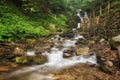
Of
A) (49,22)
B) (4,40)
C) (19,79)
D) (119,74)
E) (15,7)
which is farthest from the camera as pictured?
(49,22)

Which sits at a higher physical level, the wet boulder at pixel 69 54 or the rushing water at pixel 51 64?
the wet boulder at pixel 69 54

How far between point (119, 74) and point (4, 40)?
7.43m

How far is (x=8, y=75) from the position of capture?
7188 mm

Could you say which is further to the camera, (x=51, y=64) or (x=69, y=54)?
(x=69, y=54)

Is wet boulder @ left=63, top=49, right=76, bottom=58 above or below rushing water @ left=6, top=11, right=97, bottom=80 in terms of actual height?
above

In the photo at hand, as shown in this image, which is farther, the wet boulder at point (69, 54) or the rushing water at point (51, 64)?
the wet boulder at point (69, 54)

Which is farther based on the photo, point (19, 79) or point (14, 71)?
point (14, 71)

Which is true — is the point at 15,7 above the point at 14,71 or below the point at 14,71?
above

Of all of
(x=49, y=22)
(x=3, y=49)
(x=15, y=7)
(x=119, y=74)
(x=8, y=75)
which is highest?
(x=15, y=7)

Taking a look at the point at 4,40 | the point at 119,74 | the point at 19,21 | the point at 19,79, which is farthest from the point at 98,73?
the point at 19,21

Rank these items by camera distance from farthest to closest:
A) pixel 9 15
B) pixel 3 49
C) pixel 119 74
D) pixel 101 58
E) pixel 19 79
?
pixel 9 15 → pixel 3 49 → pixel 101 58 → pixel 119 74 → pixel 19 79

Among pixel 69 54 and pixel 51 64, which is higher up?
pixel 69 54

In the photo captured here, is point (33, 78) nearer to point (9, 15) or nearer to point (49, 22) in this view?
point (9, 15)

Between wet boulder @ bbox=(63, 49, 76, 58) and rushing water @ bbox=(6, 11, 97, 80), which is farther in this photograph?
wet boulder @ bbox=(63, 49, 76, 58)
